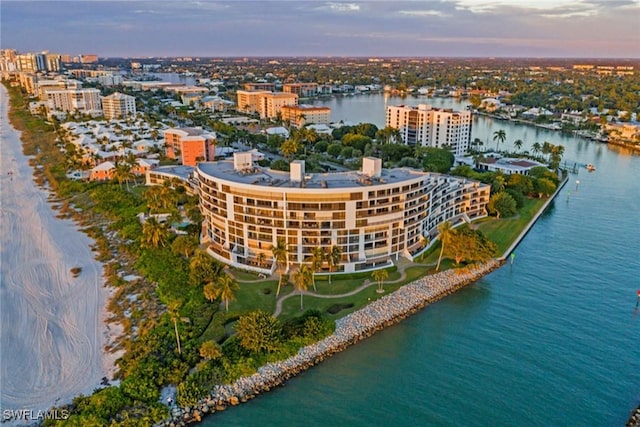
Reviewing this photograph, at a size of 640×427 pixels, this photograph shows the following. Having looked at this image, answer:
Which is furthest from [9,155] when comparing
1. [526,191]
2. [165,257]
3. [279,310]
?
[526,191]

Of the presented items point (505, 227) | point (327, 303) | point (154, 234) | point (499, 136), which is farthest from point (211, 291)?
point (499, 136)

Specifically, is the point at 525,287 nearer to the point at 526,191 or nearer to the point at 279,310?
the point at 279,310

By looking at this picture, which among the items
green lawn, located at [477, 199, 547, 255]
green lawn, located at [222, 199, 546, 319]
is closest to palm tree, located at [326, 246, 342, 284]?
green lawn, located at [222, 199, 546, 319]

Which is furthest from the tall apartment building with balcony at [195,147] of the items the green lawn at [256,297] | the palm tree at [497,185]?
the palm tree at [497,185]

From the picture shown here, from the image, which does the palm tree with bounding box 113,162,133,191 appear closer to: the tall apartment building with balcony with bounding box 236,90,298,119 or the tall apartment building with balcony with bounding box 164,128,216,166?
the tall apartment building with balcony with bounding box 164,128,216,166

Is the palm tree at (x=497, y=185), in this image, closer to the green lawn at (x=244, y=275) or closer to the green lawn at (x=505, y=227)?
the green lawn at (x=505, y=227)

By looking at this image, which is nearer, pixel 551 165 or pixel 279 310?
pixel 279 310
